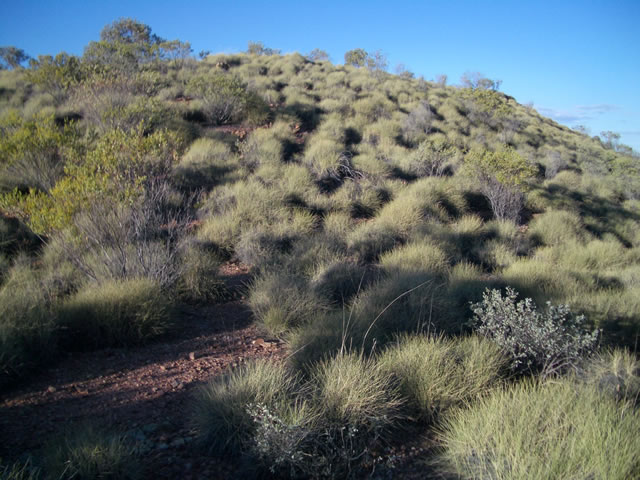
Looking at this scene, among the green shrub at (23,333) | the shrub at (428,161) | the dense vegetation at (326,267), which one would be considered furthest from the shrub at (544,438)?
the shrub at (428,161)

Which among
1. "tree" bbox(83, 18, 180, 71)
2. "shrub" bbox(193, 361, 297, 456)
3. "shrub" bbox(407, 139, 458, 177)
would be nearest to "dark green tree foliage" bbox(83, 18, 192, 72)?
"tree" bbox(83, 18, 180, 71)

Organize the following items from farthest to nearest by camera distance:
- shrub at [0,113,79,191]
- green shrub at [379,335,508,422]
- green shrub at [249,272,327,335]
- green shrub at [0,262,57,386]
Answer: shrub at [0,113,79,191]
green shrub at [249,272,327,335]
green shrub at [0,262,57,386]
green shrub at [379,335,508,422]

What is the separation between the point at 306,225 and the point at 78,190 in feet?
15.3

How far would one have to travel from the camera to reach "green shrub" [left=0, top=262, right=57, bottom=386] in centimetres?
395

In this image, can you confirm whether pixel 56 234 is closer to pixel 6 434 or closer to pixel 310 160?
pixel 6 434

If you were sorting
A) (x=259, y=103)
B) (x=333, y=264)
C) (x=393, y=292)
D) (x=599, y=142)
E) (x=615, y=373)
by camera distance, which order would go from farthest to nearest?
1. (x=599, y=142)
2. (x=259, y=103)
3. (x=333, y=264)
4. (x=393, y=292)
5. (x=615, y=373)

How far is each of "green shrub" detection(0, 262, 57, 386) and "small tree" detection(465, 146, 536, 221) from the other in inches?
447

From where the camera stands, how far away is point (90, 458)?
2.66 meters

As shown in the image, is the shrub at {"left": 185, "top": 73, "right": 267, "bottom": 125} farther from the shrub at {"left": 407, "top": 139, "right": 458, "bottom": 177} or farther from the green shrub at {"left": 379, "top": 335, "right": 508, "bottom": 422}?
the green shrub at {"left": 379, "top": 335, "right": 508, "bottom": 422}

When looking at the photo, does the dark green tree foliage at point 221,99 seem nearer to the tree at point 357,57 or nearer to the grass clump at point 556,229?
the grass clump at point 556,229

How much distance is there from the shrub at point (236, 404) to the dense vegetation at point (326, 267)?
2cm

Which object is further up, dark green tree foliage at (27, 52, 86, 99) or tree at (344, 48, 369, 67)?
tree at (344, 48, 369, 67)

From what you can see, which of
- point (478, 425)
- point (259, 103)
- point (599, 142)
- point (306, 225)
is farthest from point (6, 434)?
point (599, 142)

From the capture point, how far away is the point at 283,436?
9.46 feet
